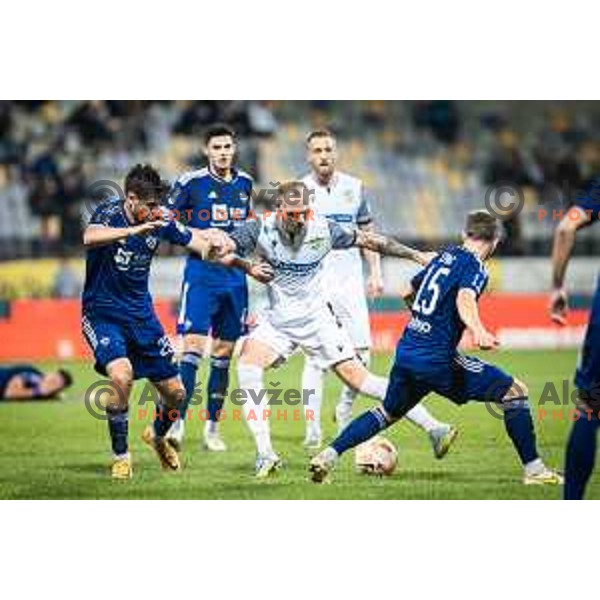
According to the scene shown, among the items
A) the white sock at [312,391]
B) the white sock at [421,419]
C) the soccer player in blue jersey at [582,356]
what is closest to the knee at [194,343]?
the white sock at [312,391]

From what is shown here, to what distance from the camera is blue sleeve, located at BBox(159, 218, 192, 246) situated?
285 inches

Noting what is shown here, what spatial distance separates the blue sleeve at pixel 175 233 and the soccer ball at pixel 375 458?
57.6 inches

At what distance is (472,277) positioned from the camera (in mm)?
6586

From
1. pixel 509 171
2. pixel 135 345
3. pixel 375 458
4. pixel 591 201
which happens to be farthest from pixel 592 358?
pixel 509 171

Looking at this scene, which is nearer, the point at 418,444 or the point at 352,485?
the point at 352,485

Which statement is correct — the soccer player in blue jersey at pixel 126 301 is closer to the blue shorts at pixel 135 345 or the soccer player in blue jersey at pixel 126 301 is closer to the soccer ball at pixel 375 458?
the blue shorts at pixel 135 345

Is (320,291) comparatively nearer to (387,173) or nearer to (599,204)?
(599,204)

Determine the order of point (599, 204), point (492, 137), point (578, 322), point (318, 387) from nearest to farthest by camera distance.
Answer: point (599, 204) → point (318, 387) → point (578, 322) → point (492, 137)

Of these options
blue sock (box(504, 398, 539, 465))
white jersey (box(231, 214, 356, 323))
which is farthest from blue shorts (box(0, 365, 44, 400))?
blue sock (box(504, 398, 539, 465))

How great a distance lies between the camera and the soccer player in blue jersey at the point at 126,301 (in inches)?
278

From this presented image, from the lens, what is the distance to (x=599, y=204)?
18.9 feet

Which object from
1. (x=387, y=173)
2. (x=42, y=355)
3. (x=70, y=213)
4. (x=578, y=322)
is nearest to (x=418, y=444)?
(x=578, y=322)

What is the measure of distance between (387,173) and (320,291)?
2925 millimetres

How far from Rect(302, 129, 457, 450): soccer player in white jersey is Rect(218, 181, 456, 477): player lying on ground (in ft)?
0.78
